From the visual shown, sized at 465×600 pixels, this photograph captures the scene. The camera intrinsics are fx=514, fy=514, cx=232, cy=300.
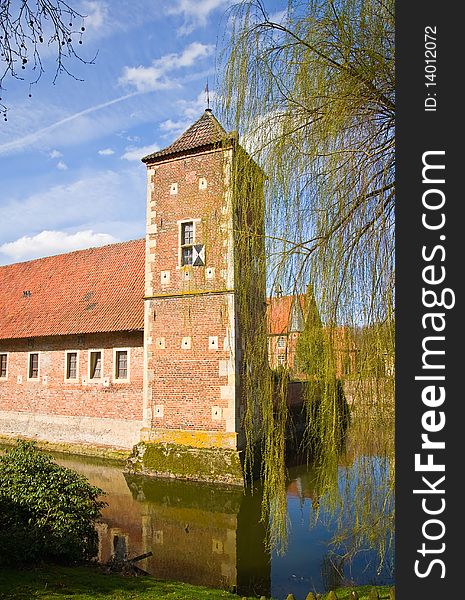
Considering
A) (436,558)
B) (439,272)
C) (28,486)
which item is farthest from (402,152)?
(28,486)

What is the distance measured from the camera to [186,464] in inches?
508

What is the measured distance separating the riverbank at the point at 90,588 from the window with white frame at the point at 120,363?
9.16 metres

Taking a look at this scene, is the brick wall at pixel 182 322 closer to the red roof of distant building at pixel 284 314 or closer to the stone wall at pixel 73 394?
the stone wall at pixel 73 394

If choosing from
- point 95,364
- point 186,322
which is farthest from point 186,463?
point 95,364

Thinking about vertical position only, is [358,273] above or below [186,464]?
above

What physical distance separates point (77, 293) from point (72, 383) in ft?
11.0

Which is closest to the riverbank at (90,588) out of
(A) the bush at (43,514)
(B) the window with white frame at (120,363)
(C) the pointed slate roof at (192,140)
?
(A) the bush at (43,514)

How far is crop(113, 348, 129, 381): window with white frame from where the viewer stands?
1585 cm

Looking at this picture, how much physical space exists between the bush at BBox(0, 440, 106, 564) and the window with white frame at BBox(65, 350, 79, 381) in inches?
360

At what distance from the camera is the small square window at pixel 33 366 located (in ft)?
60.2

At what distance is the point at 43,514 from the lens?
7.18m

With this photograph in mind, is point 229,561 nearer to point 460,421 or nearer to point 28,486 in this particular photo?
point 28,486

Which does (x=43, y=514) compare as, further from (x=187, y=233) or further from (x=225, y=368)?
(x=187, y=233)

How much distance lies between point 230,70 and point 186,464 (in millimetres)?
10541
